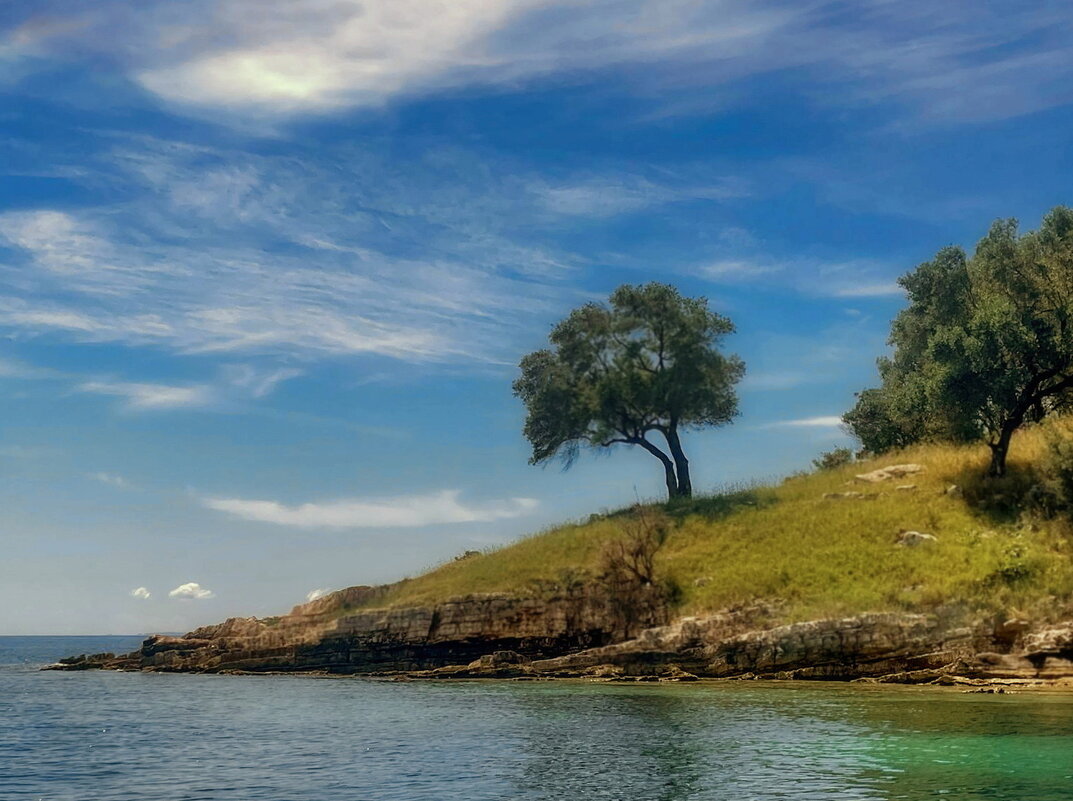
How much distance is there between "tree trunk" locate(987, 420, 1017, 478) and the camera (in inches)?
2193

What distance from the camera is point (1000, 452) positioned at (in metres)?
56.3

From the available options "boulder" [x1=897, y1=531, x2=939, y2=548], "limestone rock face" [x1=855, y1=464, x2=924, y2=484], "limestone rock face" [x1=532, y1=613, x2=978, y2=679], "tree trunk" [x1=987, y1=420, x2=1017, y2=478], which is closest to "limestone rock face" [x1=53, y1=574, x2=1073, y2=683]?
"limestone rock face" [x1=532, y1=613, x2=978, y2=679]

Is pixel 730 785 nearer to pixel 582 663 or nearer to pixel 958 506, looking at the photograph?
pixel 582 663

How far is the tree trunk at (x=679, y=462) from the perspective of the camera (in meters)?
80.4

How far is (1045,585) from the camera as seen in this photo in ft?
145

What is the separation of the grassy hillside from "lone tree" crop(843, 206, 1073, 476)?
2.62m

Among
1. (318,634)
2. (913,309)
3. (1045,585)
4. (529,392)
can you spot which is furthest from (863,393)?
(318,634)

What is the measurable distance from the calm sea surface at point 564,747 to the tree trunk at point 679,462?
3589 centimetres

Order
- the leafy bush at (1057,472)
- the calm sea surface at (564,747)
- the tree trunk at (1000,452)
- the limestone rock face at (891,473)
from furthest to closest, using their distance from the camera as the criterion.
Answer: the limestone rock face at (891,473) → the tree trunk at (1000,452) → the leafy bush at (1057,472) → the calm sea surface at (564,747)

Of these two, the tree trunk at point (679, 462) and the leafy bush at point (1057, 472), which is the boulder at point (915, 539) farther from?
the tree trunk at point (679, 462)

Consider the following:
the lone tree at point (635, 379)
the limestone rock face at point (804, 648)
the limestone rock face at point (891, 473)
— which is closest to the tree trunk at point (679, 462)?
the lone tree at point (635, 379)

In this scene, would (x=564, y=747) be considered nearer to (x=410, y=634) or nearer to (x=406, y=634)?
(x=410, y=634)

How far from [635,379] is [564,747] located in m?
54.8

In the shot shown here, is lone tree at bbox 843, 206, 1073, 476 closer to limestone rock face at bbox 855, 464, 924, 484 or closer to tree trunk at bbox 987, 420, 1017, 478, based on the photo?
tree trunk at bbox 987, 420, 1017, 478
